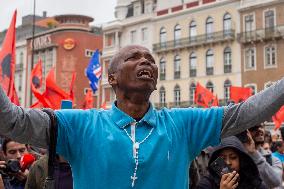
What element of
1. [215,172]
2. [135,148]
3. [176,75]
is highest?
[176,75]

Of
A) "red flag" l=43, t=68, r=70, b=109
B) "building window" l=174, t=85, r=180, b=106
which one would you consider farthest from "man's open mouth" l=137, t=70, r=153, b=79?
"building window" l=174, t=85, r=180, b=106

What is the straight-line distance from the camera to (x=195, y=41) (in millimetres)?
34938

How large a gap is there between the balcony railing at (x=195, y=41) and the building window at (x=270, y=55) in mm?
2525

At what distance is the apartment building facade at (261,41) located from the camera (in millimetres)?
30922

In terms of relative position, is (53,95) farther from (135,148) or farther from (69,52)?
(69,52)

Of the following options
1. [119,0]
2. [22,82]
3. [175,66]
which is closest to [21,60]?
[22,82]

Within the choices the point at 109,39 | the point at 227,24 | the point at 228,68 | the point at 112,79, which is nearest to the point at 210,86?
the point at 228,68

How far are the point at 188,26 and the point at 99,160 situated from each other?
34170mm

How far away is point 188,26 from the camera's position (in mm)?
35750

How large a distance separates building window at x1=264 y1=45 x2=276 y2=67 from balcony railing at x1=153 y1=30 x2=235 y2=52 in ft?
8.28

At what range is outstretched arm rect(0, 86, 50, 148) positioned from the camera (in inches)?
76.3

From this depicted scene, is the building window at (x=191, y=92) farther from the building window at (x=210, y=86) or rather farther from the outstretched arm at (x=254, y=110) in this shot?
the outstretched arm at (x=254, y=110)

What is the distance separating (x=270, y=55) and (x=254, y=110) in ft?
99.7

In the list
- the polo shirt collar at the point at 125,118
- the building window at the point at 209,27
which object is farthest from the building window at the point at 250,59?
the polo shirt collar at the point at 125,118
